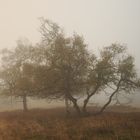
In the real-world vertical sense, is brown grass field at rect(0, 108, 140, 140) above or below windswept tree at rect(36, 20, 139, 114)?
below

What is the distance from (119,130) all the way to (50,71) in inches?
497

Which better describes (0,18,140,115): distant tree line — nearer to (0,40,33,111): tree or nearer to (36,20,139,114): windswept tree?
(36,20,139,114): windswept tree

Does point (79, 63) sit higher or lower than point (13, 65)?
lower

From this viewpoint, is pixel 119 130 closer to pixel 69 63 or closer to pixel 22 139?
pixel 22 139

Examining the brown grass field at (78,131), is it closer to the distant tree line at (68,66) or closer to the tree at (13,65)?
the distant tree line at (68,66)

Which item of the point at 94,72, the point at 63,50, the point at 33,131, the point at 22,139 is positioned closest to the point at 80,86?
the point at 94,72

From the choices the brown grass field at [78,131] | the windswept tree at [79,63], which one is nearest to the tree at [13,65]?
the windswept tree at [79,63]

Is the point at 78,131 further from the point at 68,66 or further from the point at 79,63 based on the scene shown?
the point at 79,63

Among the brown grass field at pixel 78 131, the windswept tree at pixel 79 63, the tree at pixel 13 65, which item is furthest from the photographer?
the tree at pixel 13 65

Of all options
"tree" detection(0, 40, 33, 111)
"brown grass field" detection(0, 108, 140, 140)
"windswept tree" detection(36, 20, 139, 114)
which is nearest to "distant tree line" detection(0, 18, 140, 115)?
"windswept tree" detection(36, 20, 139, 114)

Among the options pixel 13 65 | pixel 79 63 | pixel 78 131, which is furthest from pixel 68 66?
pixel 13 65

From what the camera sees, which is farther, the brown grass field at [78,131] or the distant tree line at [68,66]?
the distant tree line at [68,66]

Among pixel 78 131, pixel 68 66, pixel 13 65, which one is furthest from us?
pixel 13 65

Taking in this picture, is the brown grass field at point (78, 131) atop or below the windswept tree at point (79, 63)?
below
